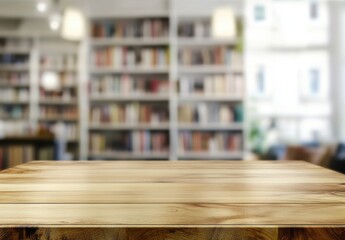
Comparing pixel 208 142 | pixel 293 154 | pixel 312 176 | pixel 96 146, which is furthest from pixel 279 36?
pixel 312 176

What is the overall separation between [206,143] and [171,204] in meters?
5.13

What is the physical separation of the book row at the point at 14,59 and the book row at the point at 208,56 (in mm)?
2696

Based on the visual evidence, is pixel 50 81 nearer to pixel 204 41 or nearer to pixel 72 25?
pixel 72 25

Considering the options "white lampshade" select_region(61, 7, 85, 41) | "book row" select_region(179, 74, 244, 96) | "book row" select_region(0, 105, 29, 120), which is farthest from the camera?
"book row" select_region(0, 105, 29, 120)

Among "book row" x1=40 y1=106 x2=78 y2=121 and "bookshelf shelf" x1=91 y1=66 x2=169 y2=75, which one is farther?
"book row" x1=40 y1=106 x2=78 y2=121

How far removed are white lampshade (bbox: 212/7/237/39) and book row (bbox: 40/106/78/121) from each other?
2701 millimetres

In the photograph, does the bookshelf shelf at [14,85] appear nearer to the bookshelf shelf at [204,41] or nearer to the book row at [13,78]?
the book row at [13,78]

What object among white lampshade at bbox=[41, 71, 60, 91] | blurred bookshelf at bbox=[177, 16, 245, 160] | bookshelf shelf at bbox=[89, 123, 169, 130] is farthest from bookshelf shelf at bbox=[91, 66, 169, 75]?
white lampshade at bbox=[41, 71, 60, 91]

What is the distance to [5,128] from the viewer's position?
6.51 m

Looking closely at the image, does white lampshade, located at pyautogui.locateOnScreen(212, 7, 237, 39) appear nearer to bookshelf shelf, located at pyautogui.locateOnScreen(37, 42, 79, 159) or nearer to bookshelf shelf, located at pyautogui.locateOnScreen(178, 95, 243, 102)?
bookshelf shelf, located at pyautogui.locateOnScreen(178, 95, 243, 102)

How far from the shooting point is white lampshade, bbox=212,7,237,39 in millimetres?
5551

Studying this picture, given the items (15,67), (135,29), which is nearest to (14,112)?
(15,67)

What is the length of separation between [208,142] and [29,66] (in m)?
3.25

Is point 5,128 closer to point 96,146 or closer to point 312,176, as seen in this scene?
point 96,146
